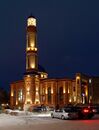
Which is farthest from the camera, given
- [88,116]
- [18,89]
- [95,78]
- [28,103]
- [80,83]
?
[95,78]

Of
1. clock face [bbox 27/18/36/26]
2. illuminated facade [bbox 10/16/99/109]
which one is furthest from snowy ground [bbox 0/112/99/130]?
clock face [bbox 27/18/36/26]

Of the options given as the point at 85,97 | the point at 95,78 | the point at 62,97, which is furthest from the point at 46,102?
the point at 95,78

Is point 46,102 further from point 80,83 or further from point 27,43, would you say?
point 27,43

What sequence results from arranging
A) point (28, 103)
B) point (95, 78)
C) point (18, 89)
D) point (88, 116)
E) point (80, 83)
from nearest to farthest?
point (88, 116)
point (28, 103)
point (80, 83)
point (18, 89)
point (95, 78)

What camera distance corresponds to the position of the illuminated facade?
124875 millimetres

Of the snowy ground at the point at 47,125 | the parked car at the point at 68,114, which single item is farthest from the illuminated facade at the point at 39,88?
the snowy ground at the point at 47,125

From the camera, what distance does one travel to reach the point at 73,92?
133 meters

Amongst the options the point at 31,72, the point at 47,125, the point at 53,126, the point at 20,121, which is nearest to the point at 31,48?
the point at 31,72

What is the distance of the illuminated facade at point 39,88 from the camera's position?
125 m

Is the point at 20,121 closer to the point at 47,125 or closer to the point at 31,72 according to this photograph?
the point at 47,125

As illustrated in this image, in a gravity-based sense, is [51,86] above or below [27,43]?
below

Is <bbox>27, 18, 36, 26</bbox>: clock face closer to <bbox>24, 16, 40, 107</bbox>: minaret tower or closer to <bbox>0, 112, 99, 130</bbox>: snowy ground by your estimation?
<bbox>24, 16, 40, 107</bbox>: minaret tower

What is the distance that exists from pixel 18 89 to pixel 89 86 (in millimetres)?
29046

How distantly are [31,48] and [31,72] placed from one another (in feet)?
27.7
